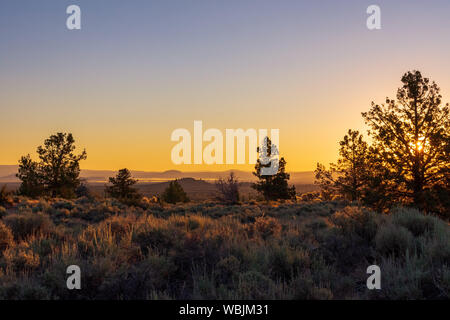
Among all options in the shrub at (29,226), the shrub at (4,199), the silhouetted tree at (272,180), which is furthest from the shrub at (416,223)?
the silhouetted tree at (272,180)

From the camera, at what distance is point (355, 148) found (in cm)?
3606

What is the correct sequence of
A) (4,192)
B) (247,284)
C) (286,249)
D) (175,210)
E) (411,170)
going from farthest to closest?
1. (175,210)
2. (4,192)
3. (411,170)
4. (286,249)
5. (247,284)

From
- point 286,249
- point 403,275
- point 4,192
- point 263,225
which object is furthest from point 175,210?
point 403,275

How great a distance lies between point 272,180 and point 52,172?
1062 inches

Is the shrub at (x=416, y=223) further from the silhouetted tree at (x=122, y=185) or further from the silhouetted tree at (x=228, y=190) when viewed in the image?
the silhouetted tree at (x=122, y=185)

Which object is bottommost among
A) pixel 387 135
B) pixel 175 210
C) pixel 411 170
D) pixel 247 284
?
pixel 175 210

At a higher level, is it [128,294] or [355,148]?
[355,148]

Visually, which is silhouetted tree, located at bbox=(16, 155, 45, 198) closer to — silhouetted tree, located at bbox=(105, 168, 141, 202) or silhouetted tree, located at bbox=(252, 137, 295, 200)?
silhouetted tree, located at bbox=(105, 168, 141, 202)

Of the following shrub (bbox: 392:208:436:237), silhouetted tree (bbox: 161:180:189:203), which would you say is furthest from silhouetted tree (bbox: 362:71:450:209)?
silhouetted tree (bbox: 161:180:189:203)

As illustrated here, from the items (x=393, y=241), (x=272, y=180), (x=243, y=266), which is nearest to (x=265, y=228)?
(x=393, y=241)

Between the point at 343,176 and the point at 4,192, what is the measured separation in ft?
105

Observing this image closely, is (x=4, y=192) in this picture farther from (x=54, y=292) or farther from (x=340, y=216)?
(x=340, y=216)

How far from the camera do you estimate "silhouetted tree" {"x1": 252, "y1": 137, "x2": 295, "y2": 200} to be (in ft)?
135
